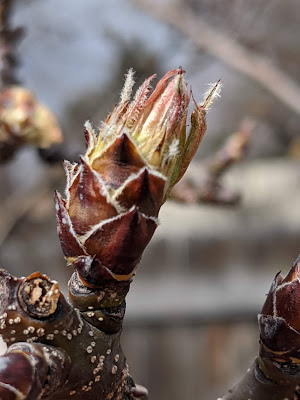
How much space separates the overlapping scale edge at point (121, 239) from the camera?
355 millimetres

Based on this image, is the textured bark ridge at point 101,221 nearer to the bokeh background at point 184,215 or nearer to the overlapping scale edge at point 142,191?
the overlapping scale edge at point 142,191

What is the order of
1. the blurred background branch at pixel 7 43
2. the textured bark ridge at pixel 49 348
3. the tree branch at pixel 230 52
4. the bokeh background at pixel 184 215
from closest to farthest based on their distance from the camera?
the textured bark ridge at pixel 49 348 → the blurred background branch at pixel 7 43 → the tree branch at pixel 230 52 → the bokeh background at pixel 184 215

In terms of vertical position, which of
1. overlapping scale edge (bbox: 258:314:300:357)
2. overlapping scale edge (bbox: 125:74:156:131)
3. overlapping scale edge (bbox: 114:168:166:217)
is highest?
overlapping scale edge (bbox: 125:74:156:131)

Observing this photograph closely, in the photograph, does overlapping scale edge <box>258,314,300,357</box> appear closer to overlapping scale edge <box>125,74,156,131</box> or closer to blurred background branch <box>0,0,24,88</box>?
overlapping scale edge <box>125,74,156,131</box>

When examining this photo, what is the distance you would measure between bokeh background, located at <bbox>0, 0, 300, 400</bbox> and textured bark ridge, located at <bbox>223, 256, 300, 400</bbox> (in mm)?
2099

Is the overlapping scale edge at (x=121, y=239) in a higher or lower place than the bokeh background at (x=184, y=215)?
lower

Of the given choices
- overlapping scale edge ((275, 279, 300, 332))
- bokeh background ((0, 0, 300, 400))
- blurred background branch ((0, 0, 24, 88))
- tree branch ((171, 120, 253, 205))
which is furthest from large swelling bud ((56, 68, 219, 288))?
bokeh background ((0, 0, 300, 400))

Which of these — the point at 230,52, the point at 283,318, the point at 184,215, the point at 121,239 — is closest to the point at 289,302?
the point at 283,318

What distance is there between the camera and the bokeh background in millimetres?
2791

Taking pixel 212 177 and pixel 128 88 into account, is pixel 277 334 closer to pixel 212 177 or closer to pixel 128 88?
pixel 128 88

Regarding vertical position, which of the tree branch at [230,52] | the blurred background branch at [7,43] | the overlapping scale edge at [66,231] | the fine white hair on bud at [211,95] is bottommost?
the overlapping scale edge at [66,231]

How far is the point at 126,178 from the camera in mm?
353

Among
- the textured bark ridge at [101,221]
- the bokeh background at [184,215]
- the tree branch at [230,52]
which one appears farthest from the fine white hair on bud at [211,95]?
the bokeh background at [184,215]

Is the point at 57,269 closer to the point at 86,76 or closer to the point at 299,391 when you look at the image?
the point at 86,76
